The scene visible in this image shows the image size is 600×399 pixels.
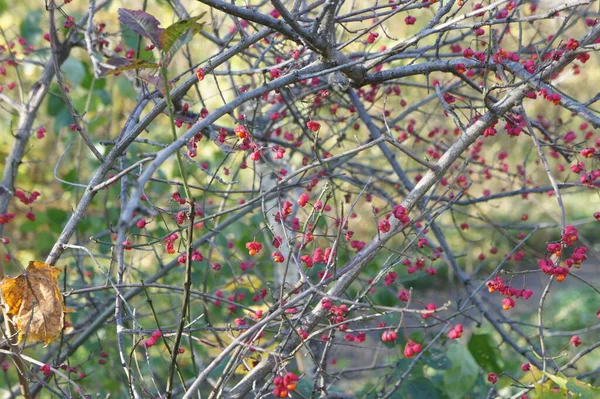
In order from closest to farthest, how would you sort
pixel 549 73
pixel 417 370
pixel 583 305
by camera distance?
pixel 549 73, pixel 417 370, pixel 583 305

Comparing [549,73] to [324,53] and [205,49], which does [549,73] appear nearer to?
[324,53]

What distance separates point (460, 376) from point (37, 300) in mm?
1474

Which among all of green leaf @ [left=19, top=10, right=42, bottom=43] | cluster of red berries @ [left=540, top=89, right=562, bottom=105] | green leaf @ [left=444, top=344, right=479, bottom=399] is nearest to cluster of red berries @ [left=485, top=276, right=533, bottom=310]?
cluster of red berries @ [left=540, top=89, right=562, bottom=105]

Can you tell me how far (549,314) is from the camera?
5.78 meters

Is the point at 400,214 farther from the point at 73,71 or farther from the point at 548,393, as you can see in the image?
the point at 73,71

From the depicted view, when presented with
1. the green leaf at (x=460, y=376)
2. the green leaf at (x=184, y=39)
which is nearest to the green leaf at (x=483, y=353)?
the green leaf at (x=460, y=376)

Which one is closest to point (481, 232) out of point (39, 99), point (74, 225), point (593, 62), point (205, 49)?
point (593, 62)

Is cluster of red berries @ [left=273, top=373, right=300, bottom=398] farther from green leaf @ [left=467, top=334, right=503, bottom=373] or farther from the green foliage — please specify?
the green foliage

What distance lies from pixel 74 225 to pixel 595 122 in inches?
55.6

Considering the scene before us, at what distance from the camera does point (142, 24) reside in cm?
128

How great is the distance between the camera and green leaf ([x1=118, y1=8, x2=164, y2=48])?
1.26 m

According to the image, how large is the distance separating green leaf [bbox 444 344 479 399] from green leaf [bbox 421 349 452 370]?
99 millimetres

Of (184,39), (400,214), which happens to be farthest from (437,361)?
(184,39)

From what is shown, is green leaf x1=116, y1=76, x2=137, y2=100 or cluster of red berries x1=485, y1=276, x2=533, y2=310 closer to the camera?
cluster of red berries x1=485, y1=276, x2=533, y2=310
